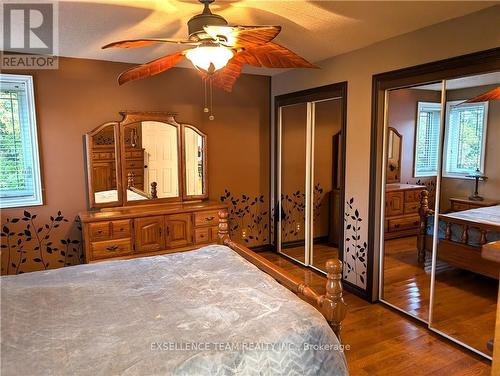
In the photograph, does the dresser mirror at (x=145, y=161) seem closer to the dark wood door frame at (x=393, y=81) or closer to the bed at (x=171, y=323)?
the bed at (x=171, y=323)

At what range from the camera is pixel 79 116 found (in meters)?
3.71

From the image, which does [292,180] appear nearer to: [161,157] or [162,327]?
[161,157]

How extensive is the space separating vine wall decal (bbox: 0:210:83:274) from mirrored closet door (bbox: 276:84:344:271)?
261 centimetres

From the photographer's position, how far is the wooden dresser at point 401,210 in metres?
3.26

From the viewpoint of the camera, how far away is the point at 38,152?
11.6 feet

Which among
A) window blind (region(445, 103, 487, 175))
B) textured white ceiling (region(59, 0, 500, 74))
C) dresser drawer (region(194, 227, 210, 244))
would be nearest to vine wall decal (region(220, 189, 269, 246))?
dresser drawer (region(194, 227, 210, 244))

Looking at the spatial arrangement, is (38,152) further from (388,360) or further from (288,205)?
(388,360)

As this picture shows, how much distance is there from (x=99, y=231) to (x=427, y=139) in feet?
10.5

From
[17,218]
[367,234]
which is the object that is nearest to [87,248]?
[17,218]

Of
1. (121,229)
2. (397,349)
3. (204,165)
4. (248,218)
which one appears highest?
(204,165)

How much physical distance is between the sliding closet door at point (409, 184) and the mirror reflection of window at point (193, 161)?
7.10ft

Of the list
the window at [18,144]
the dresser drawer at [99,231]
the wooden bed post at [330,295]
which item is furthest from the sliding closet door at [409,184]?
the window at [18,144]

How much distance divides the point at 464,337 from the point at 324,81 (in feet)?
8.90

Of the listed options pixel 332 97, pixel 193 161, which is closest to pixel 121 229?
pixel 193 161
